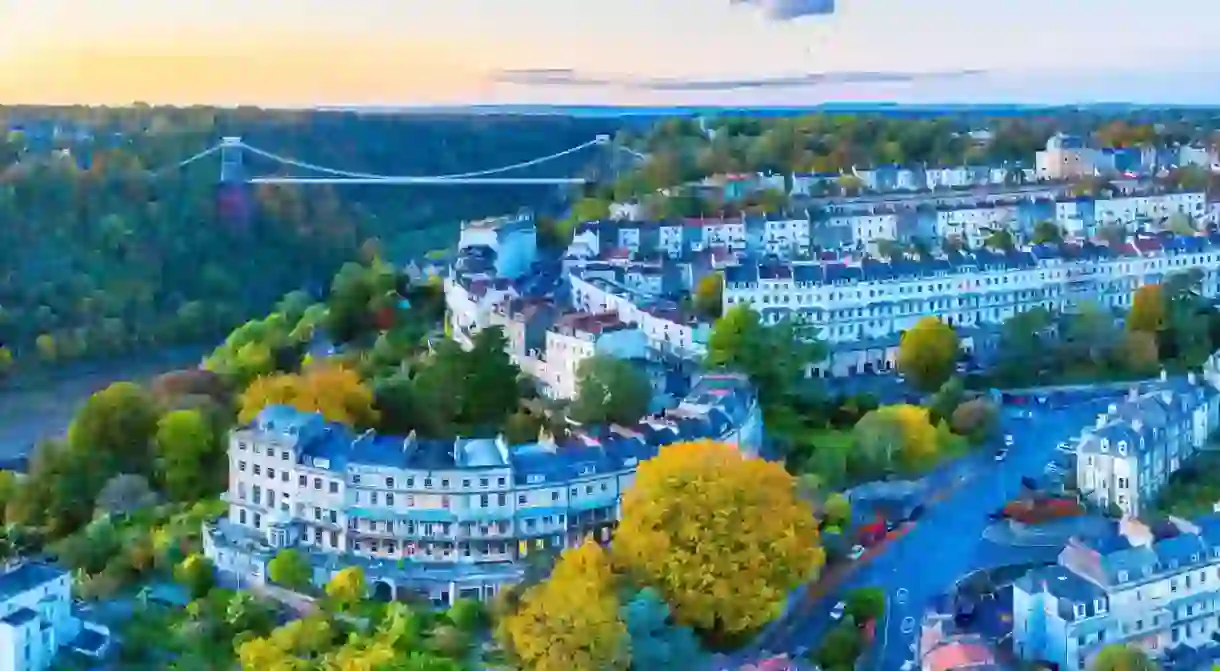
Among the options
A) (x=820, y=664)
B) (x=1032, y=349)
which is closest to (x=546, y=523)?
(x=820, y=664)

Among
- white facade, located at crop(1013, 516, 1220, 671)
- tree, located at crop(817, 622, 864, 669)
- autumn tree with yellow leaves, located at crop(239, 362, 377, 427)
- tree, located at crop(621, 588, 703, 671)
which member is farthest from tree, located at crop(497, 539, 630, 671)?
autumn tree with yellow leaves, located at crop(239, 362, 377, 427)

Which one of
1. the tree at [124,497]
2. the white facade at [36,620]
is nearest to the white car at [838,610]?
the white facade at [36,620]

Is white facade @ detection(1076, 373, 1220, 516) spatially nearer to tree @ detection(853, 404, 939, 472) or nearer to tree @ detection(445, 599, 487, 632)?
tree @ detection(853, 404, 939, 472)

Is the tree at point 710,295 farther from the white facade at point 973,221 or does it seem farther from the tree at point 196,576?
the tree at point 196,576

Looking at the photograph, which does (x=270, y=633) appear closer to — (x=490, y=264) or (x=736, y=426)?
(x=736, y=426)

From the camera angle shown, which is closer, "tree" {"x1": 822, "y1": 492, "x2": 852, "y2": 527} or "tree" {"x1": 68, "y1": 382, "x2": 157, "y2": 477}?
"tree" {"x1": 822, "y1": 492, "x2": 852, "y2": 527}

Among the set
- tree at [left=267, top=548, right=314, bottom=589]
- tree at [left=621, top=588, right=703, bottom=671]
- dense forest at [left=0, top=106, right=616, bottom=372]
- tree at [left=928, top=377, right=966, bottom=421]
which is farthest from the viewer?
dense forest at [left=0, top=106, right=616, bottom=372]

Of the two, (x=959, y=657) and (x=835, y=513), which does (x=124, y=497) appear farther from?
(x=959, y=657)

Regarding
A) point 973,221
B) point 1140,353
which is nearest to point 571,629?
point 1140,353
